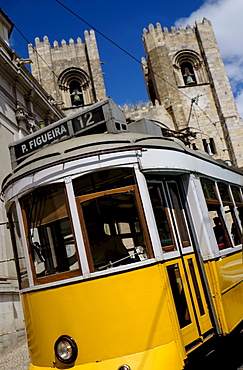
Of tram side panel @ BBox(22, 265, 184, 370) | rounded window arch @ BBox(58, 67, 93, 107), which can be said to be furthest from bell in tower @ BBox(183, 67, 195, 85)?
tram side panel @ BBox(22, 265, 184, 370)

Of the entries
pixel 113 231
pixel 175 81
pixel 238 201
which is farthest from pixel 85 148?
pixel 175 81

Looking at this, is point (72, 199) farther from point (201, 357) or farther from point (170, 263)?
point (201, 357)

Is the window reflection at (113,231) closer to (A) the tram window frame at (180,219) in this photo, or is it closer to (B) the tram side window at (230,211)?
(A) the tram window frame at (180,219)

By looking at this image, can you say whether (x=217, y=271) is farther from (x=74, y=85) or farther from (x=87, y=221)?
(x=74, y=85)

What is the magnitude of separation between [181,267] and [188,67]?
35074mm

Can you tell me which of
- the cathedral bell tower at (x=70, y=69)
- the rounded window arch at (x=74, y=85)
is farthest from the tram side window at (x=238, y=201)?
the rounded window arch at (x=74, y=85)

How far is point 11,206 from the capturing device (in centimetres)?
372

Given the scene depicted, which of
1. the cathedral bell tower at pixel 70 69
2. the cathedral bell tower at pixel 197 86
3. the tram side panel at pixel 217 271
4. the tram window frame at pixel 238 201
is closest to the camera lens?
the tram side panel at pixel 217 271

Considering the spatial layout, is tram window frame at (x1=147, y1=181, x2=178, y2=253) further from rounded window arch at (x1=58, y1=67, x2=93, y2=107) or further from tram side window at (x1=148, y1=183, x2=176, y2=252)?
rounded window arch at (x1=58, y1=67, x2=93, y2=107)

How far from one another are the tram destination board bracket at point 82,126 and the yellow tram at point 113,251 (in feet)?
0.04

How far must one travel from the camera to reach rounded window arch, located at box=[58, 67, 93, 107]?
3503cm

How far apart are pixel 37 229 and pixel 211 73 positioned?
33.6m

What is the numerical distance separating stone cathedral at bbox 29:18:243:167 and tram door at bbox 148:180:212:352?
90.7 ft

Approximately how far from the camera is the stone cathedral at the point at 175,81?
31.5 m
